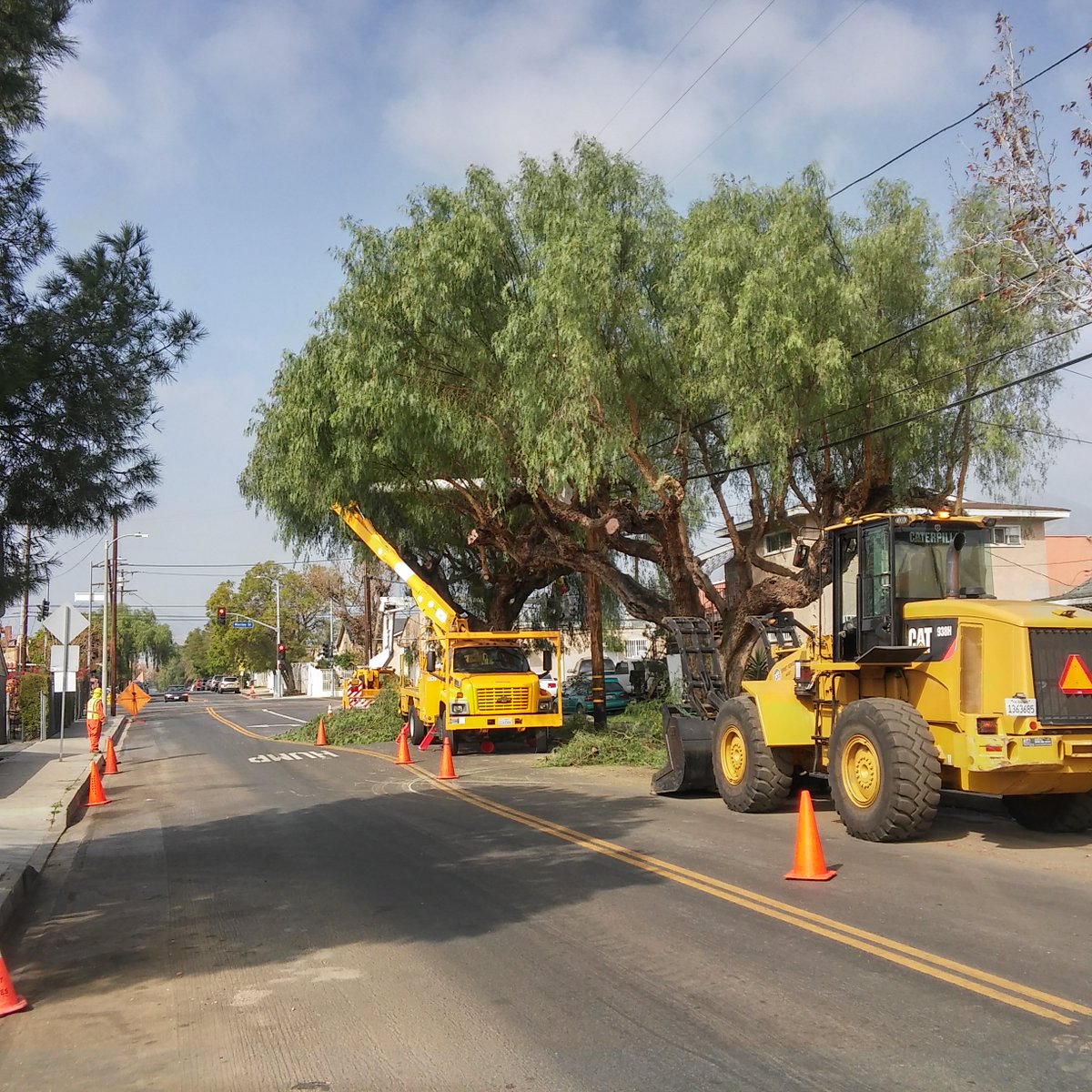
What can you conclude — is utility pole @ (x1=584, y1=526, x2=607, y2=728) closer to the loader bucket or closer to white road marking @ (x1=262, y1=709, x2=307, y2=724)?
the loader bucket

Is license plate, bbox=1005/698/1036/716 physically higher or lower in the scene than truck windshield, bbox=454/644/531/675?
lower

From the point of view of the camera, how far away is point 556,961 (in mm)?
6652

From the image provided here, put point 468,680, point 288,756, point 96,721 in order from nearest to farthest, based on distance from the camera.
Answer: point 468,680 → point 288,756 → point 96,721

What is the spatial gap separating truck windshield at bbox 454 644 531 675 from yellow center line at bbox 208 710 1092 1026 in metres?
10.7

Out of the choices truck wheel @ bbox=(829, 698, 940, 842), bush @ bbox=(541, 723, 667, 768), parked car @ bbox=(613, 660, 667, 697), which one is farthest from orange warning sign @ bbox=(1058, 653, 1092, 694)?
parked car @ bbox=(613, 660, 667, 697)

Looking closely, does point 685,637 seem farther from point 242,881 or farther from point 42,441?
point 42,441

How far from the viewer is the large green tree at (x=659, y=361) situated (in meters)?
17.2

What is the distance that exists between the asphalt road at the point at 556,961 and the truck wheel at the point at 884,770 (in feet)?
1.05

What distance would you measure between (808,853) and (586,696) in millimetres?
25562

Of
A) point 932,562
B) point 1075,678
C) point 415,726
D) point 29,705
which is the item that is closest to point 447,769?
point 415,726

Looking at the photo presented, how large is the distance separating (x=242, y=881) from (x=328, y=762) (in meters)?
12.8

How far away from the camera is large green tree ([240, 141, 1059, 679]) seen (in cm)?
1719

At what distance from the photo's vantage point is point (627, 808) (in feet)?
44.8

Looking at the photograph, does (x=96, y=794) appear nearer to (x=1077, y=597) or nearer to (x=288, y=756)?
(x=288, y=756)
